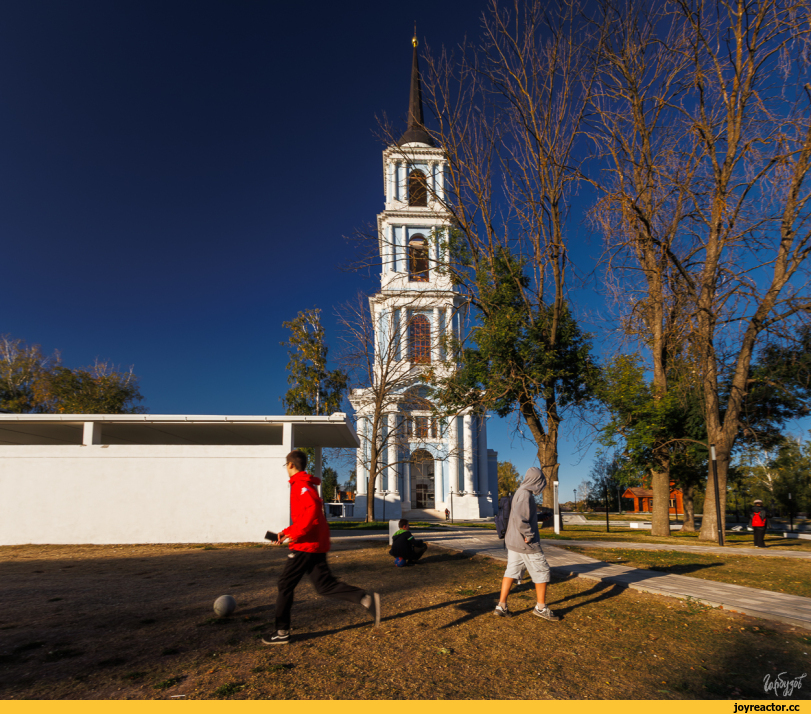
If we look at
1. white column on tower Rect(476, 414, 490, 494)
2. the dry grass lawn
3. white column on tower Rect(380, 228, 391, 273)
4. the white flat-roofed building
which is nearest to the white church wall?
the white flat-roofed building

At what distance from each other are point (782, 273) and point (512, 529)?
1406 centimetres

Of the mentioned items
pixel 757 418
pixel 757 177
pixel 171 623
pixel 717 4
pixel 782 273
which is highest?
pixel 717 4

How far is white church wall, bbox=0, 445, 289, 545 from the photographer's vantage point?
47.0 ft

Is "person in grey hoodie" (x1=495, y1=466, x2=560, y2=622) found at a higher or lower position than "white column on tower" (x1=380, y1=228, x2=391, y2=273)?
lower

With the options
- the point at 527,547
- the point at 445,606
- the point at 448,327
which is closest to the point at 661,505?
the point at 448,327

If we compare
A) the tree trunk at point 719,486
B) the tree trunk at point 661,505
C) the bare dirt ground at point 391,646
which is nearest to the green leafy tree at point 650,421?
the tree trunk at point 661,505

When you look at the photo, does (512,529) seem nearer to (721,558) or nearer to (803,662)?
(803,662)

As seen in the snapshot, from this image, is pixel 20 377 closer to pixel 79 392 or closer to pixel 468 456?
pixel 79 392

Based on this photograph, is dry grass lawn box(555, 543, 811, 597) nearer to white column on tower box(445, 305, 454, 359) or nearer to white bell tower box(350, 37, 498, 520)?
white column on tower box(445, 305, 454, 359)

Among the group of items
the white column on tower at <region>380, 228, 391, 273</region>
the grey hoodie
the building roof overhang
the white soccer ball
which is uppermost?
the white column on tower at <region>380, 228, 391, 273</region>

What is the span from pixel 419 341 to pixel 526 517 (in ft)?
94.0

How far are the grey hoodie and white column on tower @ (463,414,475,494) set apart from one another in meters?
30.4

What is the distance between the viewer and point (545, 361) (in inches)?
693

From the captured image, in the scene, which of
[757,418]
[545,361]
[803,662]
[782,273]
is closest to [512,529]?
[803,662]
